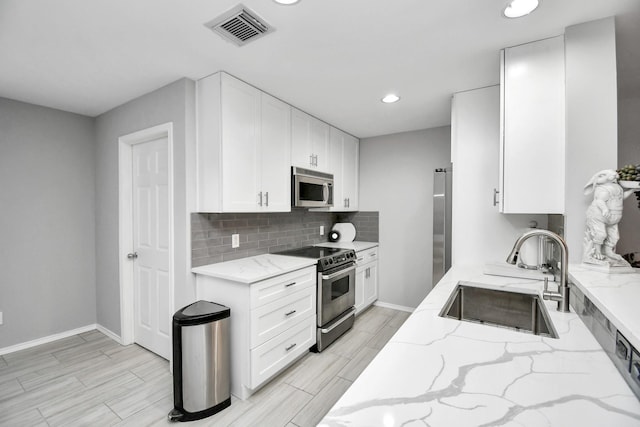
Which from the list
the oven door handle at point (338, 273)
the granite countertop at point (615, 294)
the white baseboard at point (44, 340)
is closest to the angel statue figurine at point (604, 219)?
the granite countertop at point (615, 294)

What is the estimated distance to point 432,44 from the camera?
182cm

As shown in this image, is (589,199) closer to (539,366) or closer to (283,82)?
(539,366)

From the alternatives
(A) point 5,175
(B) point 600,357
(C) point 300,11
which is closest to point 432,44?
(C) point 300,11

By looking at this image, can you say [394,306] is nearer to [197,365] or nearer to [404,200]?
[404,200]

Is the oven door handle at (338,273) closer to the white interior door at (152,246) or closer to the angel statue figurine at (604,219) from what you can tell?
the white interior door at (152,246)

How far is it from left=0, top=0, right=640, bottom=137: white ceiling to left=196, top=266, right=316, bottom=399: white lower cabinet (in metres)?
1.59

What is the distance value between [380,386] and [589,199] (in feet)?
5.51

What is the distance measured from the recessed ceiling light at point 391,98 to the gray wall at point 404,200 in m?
1.16

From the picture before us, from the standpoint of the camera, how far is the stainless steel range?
8.88 feet

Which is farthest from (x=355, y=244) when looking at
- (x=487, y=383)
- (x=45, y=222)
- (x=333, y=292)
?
(x=45, y=222)

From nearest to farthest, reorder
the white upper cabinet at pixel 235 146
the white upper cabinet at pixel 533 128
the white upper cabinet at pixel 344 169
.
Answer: the white upper cabinet at pixel 533 128 → the white upper cabinet at pixel 235 146 → the white upper cabinet at pixel 344 169

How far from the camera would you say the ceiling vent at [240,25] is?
4.97 ft

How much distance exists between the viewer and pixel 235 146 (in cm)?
233

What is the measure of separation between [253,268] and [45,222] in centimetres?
235
